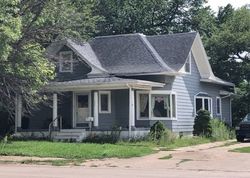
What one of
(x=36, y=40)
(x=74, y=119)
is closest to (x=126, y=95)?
(x=74, y=119)

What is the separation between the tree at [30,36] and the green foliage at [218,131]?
32.2 feet

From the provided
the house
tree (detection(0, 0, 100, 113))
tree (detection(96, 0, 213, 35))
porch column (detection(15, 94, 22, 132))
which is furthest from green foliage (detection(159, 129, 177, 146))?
tree (detection(96, 0, 213, 35))

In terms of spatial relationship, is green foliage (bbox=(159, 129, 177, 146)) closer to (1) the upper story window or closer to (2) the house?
(2) the house

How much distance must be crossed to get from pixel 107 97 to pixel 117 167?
1395 centimetres

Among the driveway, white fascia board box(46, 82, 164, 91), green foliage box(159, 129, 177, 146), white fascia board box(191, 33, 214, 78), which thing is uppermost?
white fascia board box(191, 33, 214, 78)

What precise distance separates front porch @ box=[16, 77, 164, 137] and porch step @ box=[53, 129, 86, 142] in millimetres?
339

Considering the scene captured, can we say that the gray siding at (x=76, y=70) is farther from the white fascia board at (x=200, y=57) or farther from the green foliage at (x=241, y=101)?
the green foliage at (x=241, y=101)

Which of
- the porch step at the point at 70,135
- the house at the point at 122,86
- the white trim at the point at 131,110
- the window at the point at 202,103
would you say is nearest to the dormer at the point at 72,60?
the house at the point at 122,86

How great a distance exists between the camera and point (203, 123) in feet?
108

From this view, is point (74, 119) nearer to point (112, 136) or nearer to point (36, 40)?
point (112, 136)

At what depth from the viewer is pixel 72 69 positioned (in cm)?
3425

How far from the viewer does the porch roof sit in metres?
30.0

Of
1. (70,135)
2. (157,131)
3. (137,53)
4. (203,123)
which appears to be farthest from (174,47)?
(70,135)

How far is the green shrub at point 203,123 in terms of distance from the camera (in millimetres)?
32719
